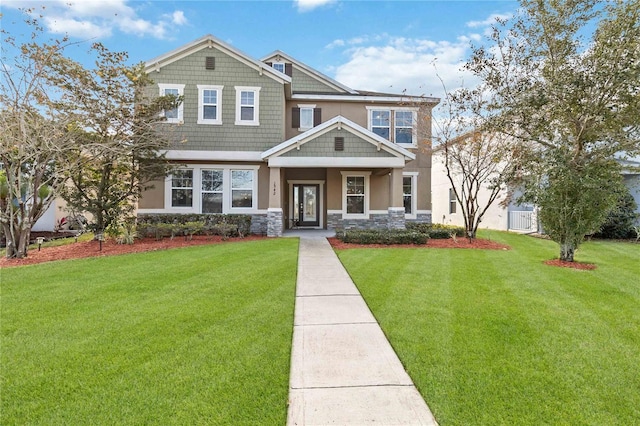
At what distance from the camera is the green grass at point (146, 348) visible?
270 cm

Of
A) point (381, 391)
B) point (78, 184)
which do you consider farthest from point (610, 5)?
point (78, 184)

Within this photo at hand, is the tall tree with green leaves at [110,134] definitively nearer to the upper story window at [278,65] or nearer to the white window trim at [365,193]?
the upper story window at [278,65]

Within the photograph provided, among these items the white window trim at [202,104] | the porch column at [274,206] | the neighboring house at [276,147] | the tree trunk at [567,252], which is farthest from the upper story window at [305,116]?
the tree trunk at [567,252]

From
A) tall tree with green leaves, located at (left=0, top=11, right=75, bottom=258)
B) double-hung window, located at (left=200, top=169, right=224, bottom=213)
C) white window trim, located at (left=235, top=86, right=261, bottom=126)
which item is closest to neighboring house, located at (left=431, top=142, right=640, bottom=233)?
white window trim, located at (left=235, top=86, right=261, bottom=126)

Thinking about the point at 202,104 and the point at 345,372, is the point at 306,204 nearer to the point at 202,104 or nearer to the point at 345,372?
the point at 202,104

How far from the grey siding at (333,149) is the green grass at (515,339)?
21.8 ft

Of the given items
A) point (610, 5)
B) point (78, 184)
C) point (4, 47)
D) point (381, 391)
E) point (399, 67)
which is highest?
point (399, 67)

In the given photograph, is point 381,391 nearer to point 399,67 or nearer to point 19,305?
point 19,305

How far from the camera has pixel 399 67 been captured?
51.4ft

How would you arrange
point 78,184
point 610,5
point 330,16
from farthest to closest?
point 330,16 → point 78,184 → point 610,5

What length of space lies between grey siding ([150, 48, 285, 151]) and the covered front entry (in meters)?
3.32

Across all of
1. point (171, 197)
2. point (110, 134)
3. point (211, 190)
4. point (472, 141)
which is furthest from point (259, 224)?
point (472, 141)

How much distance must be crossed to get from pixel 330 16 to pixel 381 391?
550 inches

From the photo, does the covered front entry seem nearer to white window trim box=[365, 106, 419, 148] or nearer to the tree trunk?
white window trim box=[365, 106, 419, 148]
